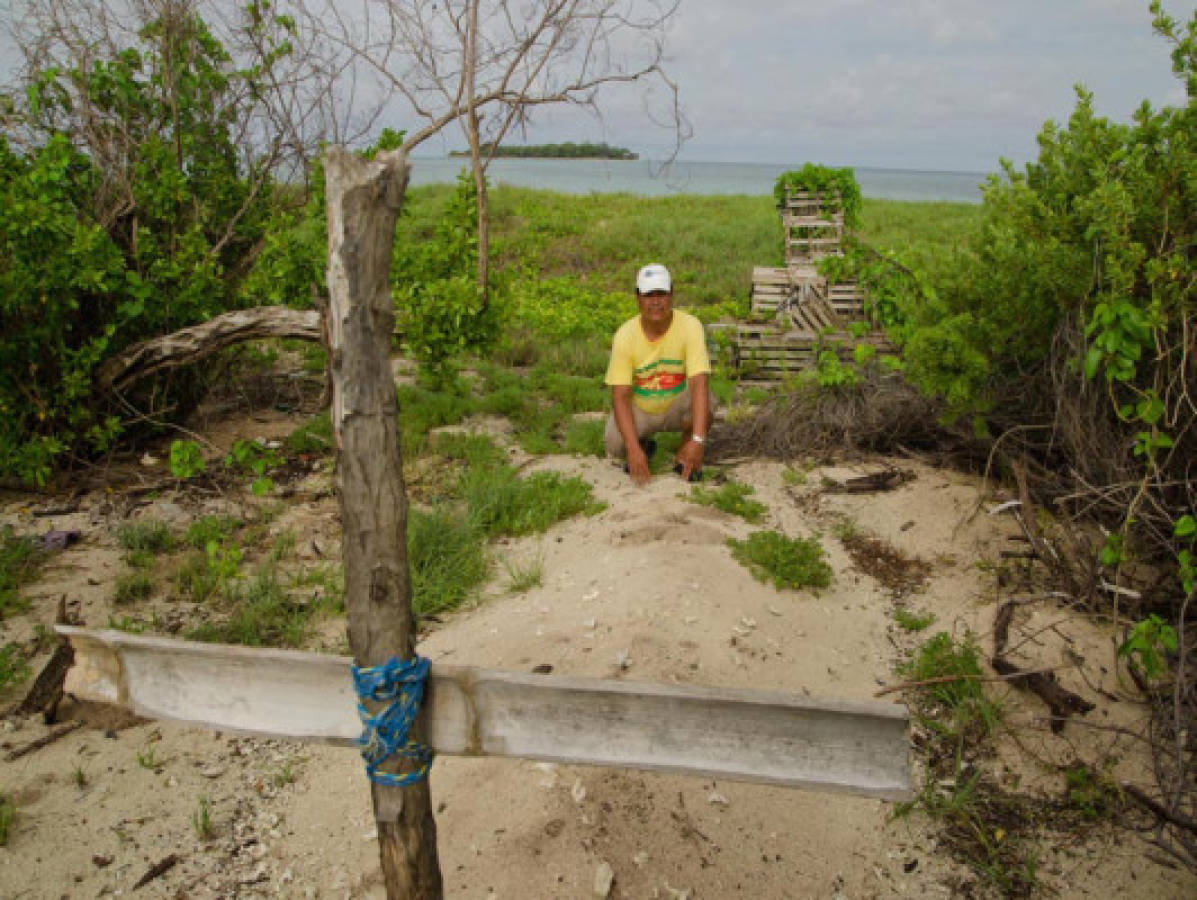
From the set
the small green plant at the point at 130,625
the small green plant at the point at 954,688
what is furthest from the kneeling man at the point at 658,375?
the small green plant at the point at 130,625

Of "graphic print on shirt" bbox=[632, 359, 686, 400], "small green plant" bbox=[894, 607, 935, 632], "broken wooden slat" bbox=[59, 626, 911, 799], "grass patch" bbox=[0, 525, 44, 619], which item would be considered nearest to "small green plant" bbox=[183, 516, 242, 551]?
"grass patch" bbox=[0, 525, 44, 619]

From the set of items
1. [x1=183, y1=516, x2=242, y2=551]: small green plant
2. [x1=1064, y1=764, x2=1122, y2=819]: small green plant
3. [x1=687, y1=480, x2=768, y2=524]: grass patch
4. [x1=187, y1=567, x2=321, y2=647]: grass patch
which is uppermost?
[x1=687, y1=480, x2=768, y2=524]: grass patch

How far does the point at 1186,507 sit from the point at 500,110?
203 inches

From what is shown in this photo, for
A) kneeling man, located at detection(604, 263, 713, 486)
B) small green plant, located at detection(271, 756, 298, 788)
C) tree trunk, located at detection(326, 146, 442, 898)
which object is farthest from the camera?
kneeling man, located at detection(604, 263, 713, 486)

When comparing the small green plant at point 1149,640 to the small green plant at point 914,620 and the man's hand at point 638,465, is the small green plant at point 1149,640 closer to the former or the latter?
the small green plant at point 914,620

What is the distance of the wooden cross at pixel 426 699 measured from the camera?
1.99 m

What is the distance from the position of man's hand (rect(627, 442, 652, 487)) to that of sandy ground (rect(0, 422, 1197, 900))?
95cm

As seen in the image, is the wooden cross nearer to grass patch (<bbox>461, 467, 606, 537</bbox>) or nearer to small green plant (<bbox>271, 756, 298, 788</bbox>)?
small green plant (<bbox>271, 756, 298, 788</bbox>)

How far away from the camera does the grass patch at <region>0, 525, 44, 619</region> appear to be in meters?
4.60

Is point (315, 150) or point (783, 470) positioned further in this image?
point (315, 150)

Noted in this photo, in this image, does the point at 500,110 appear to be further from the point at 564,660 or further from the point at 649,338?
the point at 564,660

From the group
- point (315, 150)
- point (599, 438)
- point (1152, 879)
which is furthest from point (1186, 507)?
point (315, 150)

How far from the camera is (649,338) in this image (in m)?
5.98

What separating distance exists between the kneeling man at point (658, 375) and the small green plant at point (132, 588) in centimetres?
321
